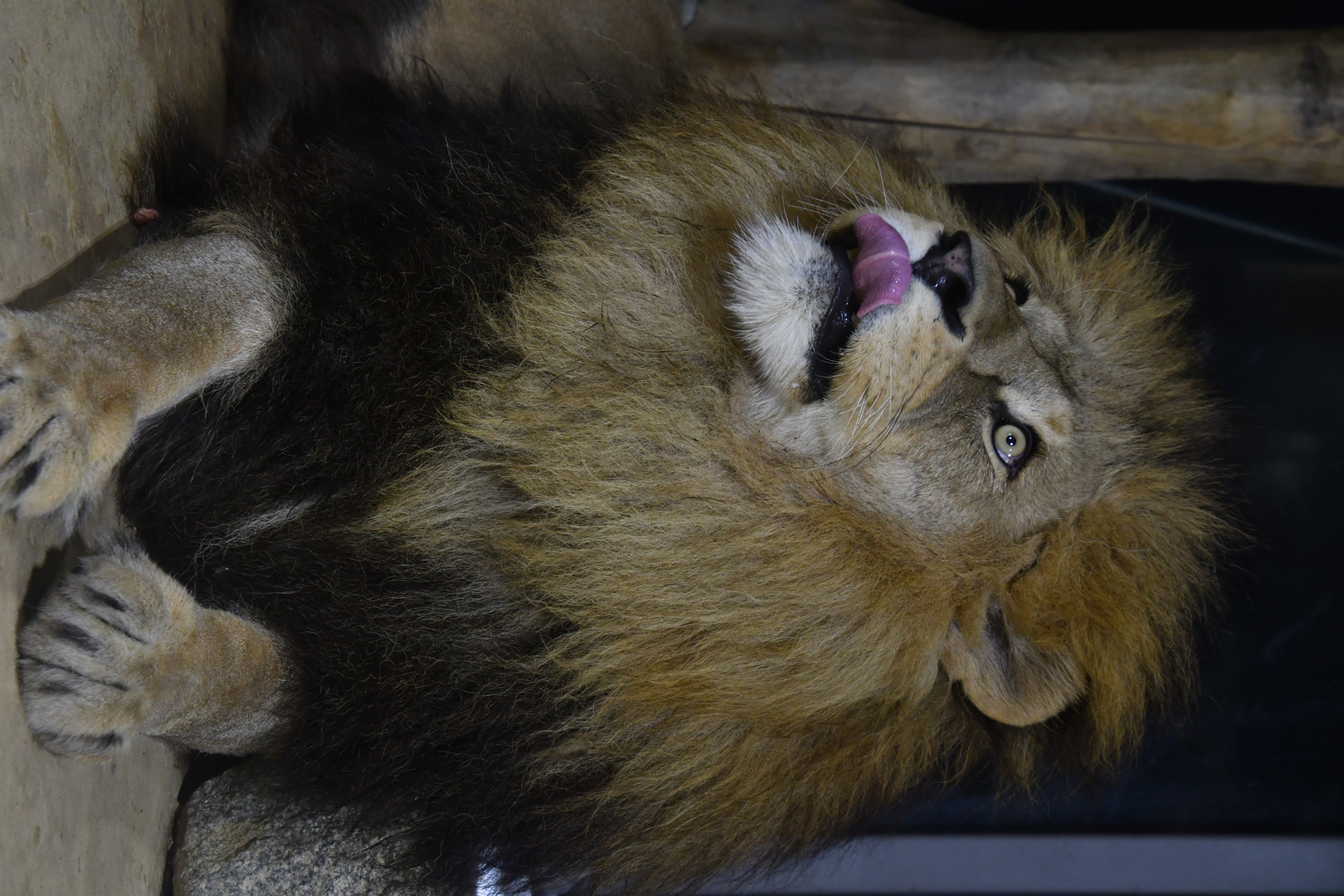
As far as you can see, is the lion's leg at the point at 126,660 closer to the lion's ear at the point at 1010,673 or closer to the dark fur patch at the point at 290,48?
the dark fur patch at the point at 290,48

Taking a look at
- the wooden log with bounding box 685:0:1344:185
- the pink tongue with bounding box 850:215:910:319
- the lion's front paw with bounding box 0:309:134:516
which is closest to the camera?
the lion's front paw with bounding box 0:309:134:516

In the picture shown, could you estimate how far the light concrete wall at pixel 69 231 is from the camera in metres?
1.53

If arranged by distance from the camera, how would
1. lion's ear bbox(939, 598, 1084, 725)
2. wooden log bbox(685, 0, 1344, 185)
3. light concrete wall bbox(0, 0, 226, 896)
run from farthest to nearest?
wooden log bbox(685, 0, 1344, 185)
lion's ear bbox(939, 598, 1084, 725)
light concrete wall bbox(0, 0, 226, 896)

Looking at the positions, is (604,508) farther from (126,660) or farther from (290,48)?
(290,48)

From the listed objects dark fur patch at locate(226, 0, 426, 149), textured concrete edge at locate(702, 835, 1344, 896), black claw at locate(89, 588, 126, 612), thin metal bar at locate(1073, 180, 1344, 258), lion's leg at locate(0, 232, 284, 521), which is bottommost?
textured concrete edge at locate(702, 835, 1344, 896)

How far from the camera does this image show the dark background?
3469 mm

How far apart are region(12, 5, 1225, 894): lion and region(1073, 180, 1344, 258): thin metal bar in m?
1.79

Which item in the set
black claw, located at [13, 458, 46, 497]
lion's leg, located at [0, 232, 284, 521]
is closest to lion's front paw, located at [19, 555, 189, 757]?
lion's leg, located at [0, 232, 284, 521]

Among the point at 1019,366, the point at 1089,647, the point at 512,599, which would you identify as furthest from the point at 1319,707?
the point at 512,599

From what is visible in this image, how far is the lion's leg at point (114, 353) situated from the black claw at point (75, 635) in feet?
0.53

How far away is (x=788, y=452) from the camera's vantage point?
1945mm

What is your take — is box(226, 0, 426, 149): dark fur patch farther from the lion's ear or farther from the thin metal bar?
the thin metal bar

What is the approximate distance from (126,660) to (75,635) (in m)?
0.08

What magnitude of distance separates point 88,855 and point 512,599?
2.65ft
